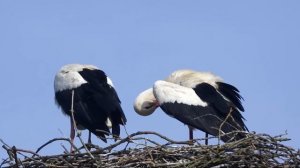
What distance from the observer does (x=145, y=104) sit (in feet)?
42.5

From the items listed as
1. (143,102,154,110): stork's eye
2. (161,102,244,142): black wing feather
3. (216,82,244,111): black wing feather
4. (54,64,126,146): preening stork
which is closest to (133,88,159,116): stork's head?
(143,102,154,110): stork's eye

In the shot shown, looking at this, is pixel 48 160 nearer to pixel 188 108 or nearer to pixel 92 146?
pixel 92 146

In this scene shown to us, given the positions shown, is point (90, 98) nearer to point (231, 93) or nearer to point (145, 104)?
point (145, 104)

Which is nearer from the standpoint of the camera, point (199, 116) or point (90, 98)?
point (199, 116)

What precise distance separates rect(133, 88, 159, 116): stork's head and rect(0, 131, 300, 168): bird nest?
3.43 meters

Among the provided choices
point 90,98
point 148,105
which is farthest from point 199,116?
point 90,98

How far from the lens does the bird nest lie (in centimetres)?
911

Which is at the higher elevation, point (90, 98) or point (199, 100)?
point (90, 98)

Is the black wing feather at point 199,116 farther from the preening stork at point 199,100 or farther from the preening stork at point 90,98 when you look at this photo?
the preening stork at point 90,98

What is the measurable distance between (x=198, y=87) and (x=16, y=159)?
3.21 meters

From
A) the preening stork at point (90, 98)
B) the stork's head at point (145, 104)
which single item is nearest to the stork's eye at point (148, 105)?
the stork's head at point (145, 104)

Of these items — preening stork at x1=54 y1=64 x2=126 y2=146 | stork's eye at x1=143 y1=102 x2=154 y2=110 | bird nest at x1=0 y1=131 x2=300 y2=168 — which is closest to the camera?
bird nest at x1=0 y1=131 x2=300 y2=168

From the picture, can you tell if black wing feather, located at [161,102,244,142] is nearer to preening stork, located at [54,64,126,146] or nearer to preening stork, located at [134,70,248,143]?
preening stork, located at [134,70,248,143]

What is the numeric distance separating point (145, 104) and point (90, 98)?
26.3 inches
